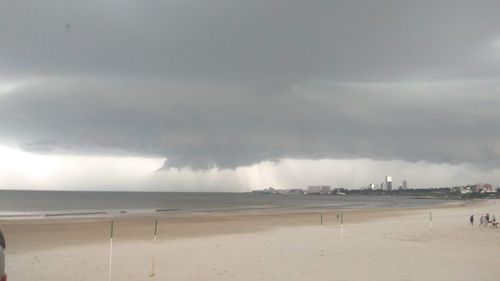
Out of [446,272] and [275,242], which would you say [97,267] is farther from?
[446,272]

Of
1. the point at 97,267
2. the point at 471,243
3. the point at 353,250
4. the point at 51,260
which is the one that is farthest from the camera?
the point at 471,243

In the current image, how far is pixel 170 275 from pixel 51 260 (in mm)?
7201

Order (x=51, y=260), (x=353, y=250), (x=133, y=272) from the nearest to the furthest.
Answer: (x=133, y=272) < (x=51, y=260) < (x=353, y=250)

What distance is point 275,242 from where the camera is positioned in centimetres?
2580

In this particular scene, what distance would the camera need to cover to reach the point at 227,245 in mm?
24688

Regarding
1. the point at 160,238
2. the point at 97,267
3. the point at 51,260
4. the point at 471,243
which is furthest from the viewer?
the point at 160,238

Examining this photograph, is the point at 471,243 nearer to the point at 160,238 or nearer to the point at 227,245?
the point at 227,245

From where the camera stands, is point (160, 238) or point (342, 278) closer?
point (342, 278)

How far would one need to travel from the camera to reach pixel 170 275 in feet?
52.7

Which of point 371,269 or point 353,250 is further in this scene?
point 353,250

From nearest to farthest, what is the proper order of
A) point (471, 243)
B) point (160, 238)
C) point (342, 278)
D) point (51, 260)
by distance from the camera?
1. point (342, 278)
2. point (51, 260)
3. point (471, 243)
4. point (160, 238)

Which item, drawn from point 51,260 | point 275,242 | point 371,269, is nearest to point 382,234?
point 275,242

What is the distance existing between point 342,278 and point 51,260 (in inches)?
522

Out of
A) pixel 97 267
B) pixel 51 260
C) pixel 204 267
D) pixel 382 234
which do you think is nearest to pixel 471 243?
pixel 382 234
